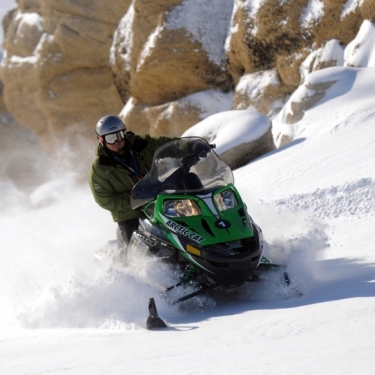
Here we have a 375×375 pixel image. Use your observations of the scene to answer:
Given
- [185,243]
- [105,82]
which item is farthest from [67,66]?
[185,243]

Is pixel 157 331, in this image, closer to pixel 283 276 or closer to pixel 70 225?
pixel 283 276

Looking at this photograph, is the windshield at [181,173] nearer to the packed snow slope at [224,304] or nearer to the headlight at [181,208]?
the headlight at [181,208]

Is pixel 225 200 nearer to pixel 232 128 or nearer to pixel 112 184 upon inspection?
pixel 112 184

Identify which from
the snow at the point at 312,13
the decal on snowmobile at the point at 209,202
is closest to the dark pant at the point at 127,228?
the decal on snowmobile at the point at 209,202

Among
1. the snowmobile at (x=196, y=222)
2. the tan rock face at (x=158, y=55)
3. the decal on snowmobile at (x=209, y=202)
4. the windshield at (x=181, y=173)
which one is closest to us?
the snowmobile at (x=196, y=222)

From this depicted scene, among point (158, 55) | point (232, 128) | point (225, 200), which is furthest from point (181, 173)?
point (158, 55)

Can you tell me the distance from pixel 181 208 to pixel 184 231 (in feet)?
0.71

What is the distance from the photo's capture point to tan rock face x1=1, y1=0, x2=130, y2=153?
29016 millimetres

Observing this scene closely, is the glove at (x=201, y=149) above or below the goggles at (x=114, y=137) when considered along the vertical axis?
above

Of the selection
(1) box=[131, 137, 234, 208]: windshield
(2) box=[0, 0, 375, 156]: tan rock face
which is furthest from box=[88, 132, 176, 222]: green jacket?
(2) box=[0, 0, 375, 156]: tan rock face

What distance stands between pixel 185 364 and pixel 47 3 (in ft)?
93.9

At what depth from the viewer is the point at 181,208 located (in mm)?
5852

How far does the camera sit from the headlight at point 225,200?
19.2ft

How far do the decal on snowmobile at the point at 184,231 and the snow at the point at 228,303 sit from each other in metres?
0.34
